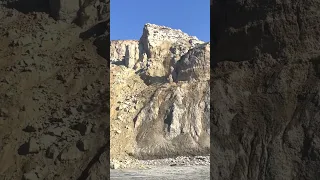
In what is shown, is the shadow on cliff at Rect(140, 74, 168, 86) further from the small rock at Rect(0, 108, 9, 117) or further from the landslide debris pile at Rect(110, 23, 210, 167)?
the small rock at Rect(0, 108, 9, 117)

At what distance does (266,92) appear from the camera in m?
1.64

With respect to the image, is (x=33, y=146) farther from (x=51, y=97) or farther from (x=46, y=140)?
(x=51, y=97)

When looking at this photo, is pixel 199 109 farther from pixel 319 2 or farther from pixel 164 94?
pixel 319 2

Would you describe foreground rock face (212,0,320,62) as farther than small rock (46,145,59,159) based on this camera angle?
No

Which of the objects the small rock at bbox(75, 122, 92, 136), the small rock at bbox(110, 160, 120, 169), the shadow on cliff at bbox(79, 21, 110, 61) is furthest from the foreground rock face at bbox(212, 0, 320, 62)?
the small rock at bbox(110, 160, 120, 169)

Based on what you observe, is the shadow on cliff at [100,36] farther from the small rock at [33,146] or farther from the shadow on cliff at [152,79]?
the shadow on cliff at [152,79]

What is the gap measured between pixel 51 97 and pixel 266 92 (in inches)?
30.3

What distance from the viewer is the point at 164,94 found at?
2634cm

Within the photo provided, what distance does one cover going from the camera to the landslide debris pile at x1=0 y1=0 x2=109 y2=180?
1.67 meters

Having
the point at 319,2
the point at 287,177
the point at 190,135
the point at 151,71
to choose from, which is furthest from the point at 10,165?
the point at 151,71

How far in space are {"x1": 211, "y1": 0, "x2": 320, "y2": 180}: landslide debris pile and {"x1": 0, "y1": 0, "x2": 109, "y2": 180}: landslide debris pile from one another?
0.44m

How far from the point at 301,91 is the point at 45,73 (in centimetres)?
91

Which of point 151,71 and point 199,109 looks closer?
point 199,109

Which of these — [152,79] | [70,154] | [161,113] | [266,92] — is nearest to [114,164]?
[161,113]
